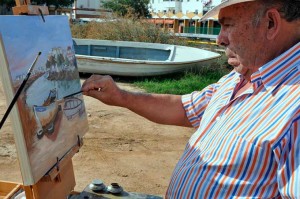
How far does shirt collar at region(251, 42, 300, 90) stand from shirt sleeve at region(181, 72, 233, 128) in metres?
0.53

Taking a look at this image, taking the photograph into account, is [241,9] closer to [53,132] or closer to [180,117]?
[180,117]

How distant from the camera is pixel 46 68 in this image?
184 cm

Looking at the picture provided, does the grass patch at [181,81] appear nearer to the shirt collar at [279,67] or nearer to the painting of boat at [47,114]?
the painting of boat at [47,114]

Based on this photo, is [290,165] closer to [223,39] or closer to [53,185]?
[223,39]

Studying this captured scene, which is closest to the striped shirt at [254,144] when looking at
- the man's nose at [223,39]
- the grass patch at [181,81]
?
the man's nose at [223,39]

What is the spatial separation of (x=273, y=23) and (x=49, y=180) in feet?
4.14

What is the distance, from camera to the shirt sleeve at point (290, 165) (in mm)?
1136

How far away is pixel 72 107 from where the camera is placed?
2.10 m

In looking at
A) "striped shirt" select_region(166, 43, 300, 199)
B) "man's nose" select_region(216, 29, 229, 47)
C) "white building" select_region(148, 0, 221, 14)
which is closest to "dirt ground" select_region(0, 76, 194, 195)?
"striped shirt" select_region(166, 43, 300, 199)

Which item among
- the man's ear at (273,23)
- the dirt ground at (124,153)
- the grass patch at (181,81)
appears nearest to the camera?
the man's ear at (273,23)

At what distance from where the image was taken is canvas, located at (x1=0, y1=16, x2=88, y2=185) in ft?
5.12

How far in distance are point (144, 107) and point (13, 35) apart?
80 cm

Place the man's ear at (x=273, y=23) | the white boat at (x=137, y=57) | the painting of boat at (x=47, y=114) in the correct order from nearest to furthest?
the man's ear at (x=273, y=23) → the painting of boat at (x=47, y=114) → the white boat at (x=137, y=57)

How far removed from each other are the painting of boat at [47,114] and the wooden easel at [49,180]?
20 cm
